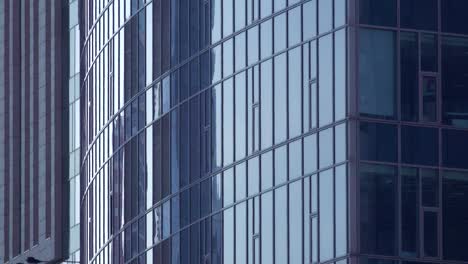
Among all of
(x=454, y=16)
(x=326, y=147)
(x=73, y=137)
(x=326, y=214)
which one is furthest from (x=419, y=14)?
(x=73, y=137)

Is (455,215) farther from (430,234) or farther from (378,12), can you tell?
(378,12)

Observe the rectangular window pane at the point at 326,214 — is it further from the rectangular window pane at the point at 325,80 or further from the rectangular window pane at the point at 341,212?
the rectangular window pane at the point at 325,80

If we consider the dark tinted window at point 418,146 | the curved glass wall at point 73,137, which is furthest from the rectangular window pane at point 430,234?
the curved glass wall at point 73,137

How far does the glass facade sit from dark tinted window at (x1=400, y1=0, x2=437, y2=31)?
27mm

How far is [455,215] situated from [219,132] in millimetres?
8703

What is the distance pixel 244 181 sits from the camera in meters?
63.1

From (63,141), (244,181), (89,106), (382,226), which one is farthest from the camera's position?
(63,141)

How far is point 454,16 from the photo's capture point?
60344 millimetres

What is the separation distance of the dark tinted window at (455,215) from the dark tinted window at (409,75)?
75.5 inches

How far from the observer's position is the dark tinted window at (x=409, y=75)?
5956cm
